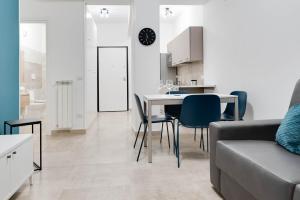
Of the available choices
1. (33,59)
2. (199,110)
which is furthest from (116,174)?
(33,59)

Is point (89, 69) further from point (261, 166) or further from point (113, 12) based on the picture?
point (261, 166)

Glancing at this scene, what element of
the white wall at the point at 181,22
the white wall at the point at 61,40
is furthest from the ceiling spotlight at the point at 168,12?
the white wall at the point at 61,40

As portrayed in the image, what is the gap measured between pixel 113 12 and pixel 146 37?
10.2ft

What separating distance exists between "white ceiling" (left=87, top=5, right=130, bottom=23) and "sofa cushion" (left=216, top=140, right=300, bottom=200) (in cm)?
552

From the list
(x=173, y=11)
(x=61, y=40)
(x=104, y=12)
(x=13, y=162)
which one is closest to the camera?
(x=13, y=162)

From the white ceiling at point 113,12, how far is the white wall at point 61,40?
1.54m

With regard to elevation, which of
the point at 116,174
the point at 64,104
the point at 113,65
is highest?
the point at 113,65

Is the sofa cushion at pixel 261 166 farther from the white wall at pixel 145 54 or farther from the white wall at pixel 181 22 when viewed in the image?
the white wall at pixel 181 22

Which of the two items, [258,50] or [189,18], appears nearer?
[258,50]

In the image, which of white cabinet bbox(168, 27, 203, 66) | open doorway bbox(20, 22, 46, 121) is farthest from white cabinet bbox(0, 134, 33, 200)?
open doorway bbox(20, 22, 46, 121)

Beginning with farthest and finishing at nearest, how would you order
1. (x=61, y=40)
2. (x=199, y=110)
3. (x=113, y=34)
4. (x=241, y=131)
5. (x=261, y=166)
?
(x=113, y=34)
(x=61, y=40)
(x=199, y=110)
(x=241, y=131)
(x=261, y=166)

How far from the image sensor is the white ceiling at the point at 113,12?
677 cm

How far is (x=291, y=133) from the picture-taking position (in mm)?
1790

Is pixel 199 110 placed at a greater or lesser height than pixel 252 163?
greater
